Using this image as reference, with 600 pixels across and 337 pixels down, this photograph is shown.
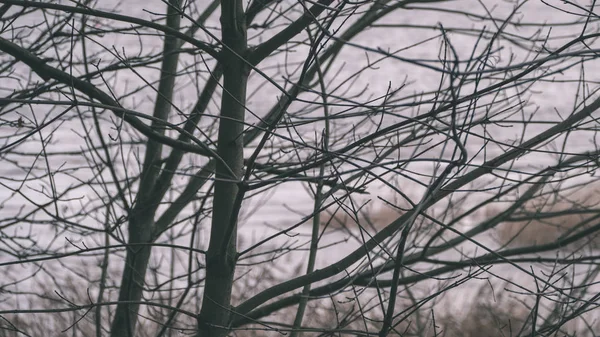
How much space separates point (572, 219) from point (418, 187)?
1.64 m

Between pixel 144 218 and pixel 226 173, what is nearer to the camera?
pixel 226 173

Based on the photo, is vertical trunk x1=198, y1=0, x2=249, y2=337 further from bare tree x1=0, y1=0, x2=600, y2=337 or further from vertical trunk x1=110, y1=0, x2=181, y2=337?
vertical trunk x1=110, y1=0, x2=181, y2=337

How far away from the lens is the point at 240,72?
214 centimetres

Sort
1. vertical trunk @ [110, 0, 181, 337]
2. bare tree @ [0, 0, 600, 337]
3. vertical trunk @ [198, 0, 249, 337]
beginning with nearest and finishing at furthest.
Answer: bare tree @ [0, 0, 600, 337], vertical trunk @ [198, 0, 249, 337], vertical trunk @ [110, 0, 181, 337]

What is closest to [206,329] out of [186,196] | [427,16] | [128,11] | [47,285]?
[186,196]

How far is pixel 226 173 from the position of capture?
7.06 ft

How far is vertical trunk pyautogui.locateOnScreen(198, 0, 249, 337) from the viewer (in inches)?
84.0

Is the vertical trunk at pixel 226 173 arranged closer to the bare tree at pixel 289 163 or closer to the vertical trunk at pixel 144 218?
the bare tree at pixel 289 163

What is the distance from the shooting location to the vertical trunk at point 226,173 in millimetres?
2135

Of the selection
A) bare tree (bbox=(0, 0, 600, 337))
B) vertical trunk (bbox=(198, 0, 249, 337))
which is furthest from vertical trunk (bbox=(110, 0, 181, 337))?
vertical trunk (bbox=(198, 0, 249, 337))

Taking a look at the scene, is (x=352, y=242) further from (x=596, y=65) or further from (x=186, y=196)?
(x=186, y=196)

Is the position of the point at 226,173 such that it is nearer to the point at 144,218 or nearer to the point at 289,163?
the point at 289,163

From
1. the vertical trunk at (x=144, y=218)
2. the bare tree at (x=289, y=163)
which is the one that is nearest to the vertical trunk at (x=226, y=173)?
the bare tree at (x=289, y=163)

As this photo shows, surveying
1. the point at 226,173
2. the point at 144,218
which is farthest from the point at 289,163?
the point at 144,218
